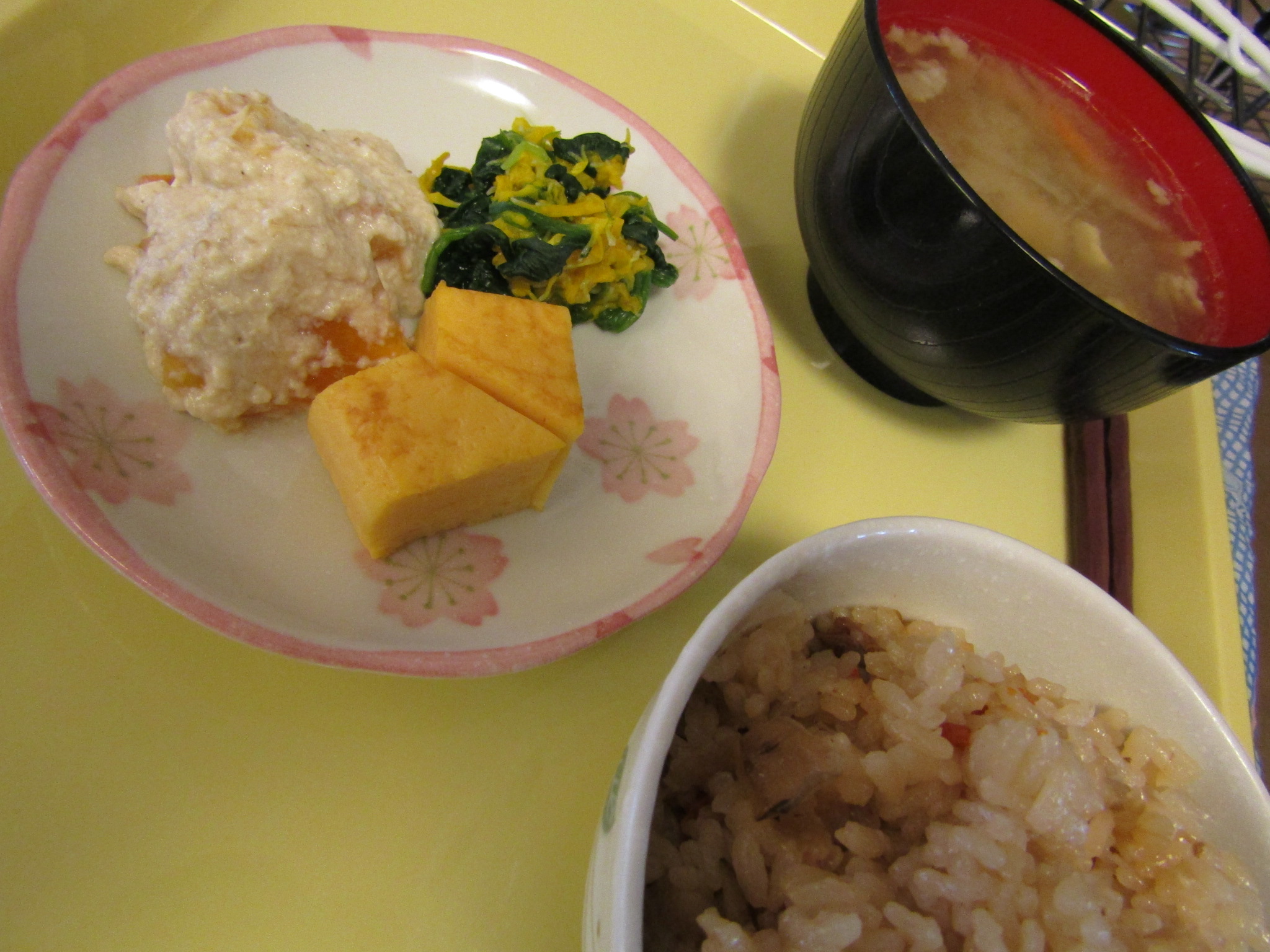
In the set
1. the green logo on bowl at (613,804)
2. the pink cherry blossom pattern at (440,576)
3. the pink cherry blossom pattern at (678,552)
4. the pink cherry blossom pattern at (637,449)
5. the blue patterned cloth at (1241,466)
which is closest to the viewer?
the green logo on bowl at (613,804)

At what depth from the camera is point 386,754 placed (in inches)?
40.3

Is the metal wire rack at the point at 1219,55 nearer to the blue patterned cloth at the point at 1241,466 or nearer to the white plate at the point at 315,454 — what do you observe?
the blue patterned cloth at the point at 1241,466

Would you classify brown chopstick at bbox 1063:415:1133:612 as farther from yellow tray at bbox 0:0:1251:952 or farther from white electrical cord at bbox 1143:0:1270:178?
white electrical cord at bbox 1143:0:1270:178

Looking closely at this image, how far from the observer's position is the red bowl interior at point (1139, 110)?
1.28m

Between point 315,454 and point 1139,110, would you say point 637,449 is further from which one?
point 1139,110

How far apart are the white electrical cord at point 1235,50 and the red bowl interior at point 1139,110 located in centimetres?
36

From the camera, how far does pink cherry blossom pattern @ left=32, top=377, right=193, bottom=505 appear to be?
3.18ft

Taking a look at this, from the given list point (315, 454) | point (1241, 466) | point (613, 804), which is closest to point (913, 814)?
point (613, 804)

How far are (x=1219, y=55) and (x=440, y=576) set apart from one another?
192cm

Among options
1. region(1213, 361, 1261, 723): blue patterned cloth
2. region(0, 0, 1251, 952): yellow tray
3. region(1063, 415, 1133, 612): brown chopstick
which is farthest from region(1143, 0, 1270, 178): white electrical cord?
region(0, 0, 1251, 952): yellow tray

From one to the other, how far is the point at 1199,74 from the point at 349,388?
2.41m

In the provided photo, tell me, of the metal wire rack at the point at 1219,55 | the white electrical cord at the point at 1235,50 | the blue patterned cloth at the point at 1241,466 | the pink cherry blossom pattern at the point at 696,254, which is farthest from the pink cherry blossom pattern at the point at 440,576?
the white electrical cord at the point at 1235,50

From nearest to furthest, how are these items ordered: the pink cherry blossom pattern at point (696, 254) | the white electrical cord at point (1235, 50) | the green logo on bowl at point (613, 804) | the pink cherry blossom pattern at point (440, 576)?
the green logo on bowl at point (613, 804) < the pink cherry blossom pattern at point (440, 576) < the pink cherry blossom pattern at point (696, 254) < the white electrical cord at point (1235, 50)

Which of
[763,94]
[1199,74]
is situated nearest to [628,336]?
[763,94]
